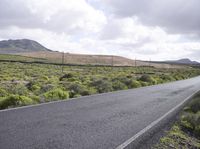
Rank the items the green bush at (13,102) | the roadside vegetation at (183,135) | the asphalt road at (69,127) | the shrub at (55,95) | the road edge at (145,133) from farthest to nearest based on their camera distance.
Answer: the shrub at (55,95) → the green bush at (13,102) → the roadside vegetation at (183,135) → the road edge at (145,133) → the asphalt road at (69,127)

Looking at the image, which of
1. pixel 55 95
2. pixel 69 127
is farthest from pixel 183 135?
pixel 55 95

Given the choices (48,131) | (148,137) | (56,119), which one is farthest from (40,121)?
(148,137)

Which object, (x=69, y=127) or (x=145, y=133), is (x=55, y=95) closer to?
(x=69, y=127)

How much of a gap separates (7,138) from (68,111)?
519 cm

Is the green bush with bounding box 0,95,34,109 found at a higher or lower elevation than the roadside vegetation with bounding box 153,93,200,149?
higher

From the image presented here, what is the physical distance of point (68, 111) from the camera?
12914 mm

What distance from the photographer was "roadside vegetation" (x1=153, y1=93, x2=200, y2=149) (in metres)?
8.65

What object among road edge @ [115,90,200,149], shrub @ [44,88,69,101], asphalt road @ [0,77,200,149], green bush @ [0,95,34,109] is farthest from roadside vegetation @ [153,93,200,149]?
shrub @ [44,88,69,101]

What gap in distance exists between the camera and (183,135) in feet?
32.7

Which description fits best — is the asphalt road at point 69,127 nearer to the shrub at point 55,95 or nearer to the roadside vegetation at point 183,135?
the roadside vegetation at point 183,135

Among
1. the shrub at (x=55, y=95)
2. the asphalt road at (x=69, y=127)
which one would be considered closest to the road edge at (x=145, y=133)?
the asphalt road at (x=69, y=127)

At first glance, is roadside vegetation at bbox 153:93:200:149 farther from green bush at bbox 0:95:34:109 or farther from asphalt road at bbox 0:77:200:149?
green bush at bbox 0:95:34:109

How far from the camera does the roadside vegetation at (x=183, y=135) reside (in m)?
8.65

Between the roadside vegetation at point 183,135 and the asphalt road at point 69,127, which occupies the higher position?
the asphalt road at point 69,127
